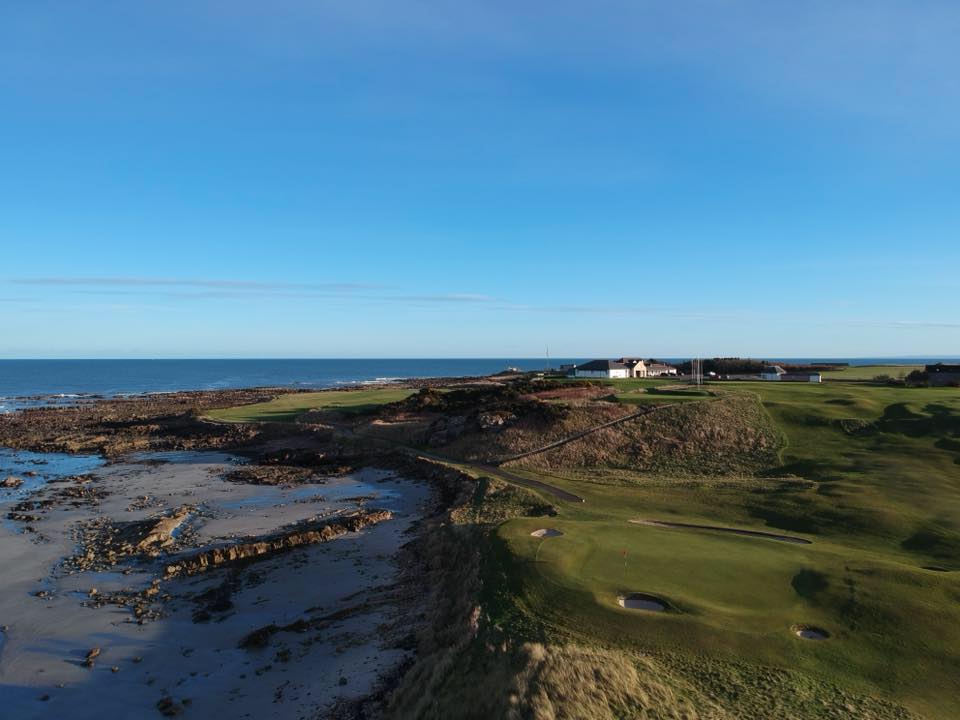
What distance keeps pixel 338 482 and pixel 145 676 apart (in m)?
26.6

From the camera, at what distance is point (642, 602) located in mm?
16562

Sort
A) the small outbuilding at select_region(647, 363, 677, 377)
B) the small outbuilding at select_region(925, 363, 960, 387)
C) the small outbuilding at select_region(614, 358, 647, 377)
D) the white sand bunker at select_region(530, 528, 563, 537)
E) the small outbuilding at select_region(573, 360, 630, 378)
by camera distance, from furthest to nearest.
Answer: the small outbuilding at select_region(647, 363, 677, 377) → the small outbuilding at select_region(614, 358, 647, 377) → the small outbuilding at select_region(573, 360, 630, 378) → the small outbuilding at select_region(925, 363, 960, 387) → the white sand bunker at select_region(530, 528, 563, 537)

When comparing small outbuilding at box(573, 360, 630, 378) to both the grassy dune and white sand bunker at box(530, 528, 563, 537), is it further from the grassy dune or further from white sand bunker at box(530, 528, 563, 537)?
white sand bunker at box(530, 528, 563, 537)

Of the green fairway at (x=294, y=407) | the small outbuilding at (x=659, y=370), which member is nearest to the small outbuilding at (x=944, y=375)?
the small outbuilding at (x=659, y=370)

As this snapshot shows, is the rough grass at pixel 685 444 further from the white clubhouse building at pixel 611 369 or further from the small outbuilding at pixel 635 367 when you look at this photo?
the small outbuilding at pixel 635 367

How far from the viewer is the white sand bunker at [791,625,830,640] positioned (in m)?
14.8

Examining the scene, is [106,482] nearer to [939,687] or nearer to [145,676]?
[145,676]

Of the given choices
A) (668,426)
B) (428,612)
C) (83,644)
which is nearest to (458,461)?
(668,426)

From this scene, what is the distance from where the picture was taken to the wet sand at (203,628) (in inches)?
634

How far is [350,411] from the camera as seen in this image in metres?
69.8

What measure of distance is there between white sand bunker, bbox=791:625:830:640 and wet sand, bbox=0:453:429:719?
1068 cm

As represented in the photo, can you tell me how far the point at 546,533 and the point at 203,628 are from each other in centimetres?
1258

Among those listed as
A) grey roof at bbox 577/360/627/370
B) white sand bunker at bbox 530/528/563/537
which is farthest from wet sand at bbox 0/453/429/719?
grey roof at bbox 577/360/627/370

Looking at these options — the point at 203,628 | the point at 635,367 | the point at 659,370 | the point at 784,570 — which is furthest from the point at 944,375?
the point at 203,628
